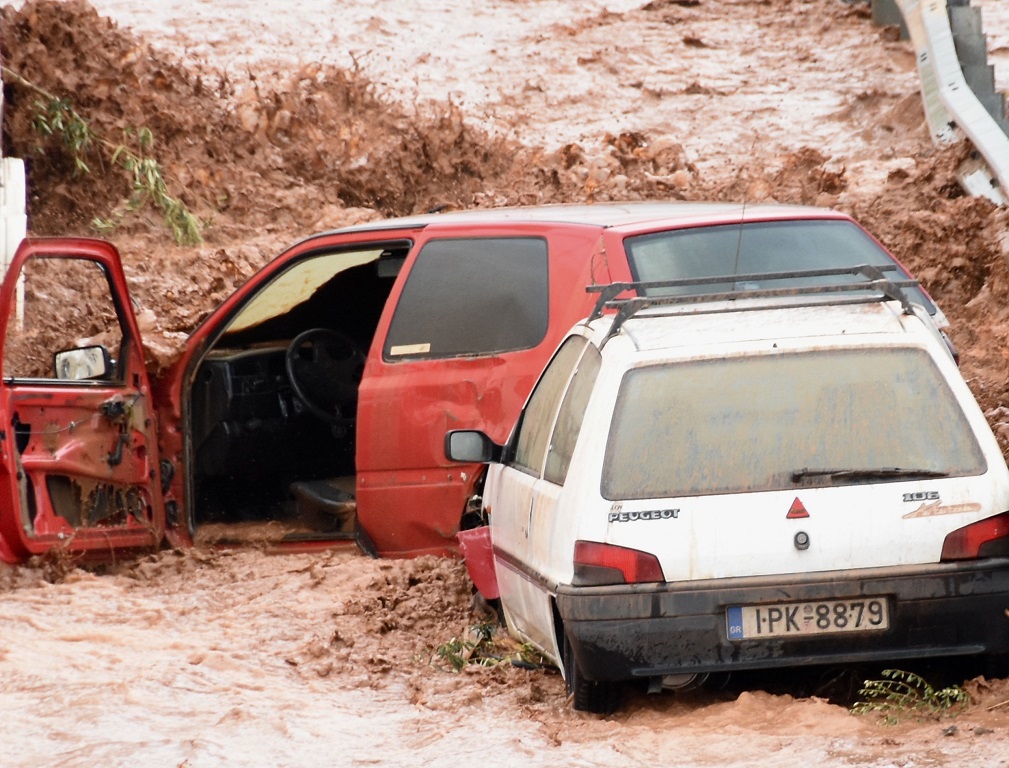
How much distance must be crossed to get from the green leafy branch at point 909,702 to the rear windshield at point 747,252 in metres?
2.02

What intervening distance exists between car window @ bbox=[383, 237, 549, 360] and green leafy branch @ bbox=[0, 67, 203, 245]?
6.39 meters

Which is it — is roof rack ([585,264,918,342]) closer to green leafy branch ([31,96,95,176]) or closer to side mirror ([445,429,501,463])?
side mirror ([445,429,501,463])

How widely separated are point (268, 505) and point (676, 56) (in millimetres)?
9743

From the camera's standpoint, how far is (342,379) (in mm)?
9219

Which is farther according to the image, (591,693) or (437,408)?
(437,408)

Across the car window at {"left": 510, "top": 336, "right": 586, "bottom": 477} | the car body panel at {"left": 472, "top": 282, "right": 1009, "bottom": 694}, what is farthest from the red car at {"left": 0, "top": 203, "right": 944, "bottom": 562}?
the car body panel at {"left": 472, "top": 282, "right": 1009, "bottom": 694}

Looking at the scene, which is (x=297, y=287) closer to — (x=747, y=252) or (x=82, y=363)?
(x=82, y=363)

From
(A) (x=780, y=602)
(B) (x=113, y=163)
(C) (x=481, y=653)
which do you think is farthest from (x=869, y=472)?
(B) (x=113, y=163)

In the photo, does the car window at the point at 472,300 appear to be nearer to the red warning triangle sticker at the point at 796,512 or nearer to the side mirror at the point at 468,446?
the side mirror at the point at 468,446

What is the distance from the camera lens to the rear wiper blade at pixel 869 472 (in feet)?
17.1

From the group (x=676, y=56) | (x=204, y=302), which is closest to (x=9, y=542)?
(x=204, y=302)

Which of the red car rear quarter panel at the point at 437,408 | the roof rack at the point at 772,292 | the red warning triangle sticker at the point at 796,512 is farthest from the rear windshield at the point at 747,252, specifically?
the red warning triangle sticker at the point at 796,512

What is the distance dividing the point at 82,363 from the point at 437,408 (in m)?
1.95

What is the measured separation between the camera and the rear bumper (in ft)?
16.7
